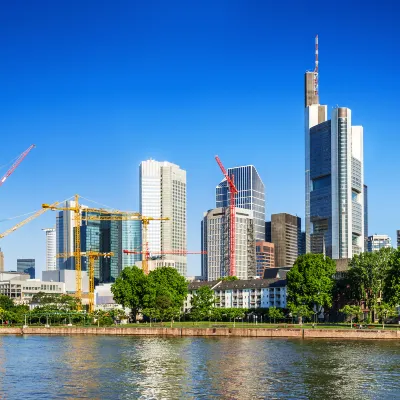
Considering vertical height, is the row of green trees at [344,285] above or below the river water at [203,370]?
above

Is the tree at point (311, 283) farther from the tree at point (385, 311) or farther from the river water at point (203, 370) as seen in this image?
the river water at point (203, 370)

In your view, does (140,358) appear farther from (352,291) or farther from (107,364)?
(352,291)

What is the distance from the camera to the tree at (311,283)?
177 m

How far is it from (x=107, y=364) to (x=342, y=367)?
30.4 metres

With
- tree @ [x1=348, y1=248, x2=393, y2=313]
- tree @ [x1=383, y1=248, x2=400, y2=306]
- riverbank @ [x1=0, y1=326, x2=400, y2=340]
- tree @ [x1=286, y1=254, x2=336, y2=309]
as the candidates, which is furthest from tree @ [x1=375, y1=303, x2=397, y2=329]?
riverbank @ [x1=0, y1=326, x2=400, y2=340]

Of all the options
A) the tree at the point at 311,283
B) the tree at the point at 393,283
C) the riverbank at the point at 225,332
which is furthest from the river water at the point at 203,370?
the tree at the point at 311,283

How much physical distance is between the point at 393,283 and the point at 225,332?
38914mm

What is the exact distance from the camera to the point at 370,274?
575ft

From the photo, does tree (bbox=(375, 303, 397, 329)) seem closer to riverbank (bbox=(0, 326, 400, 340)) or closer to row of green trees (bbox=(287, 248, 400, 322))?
row of green trees (bbox=(287, 248, 400, 322))

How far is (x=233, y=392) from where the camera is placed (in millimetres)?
70312

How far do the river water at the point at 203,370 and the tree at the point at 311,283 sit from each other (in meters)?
48.7

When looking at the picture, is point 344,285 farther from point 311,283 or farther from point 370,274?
point 311,283

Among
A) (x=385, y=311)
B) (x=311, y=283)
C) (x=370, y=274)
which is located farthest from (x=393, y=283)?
(x=311, y=283)

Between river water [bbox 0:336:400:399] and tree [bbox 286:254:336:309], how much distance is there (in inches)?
1916
